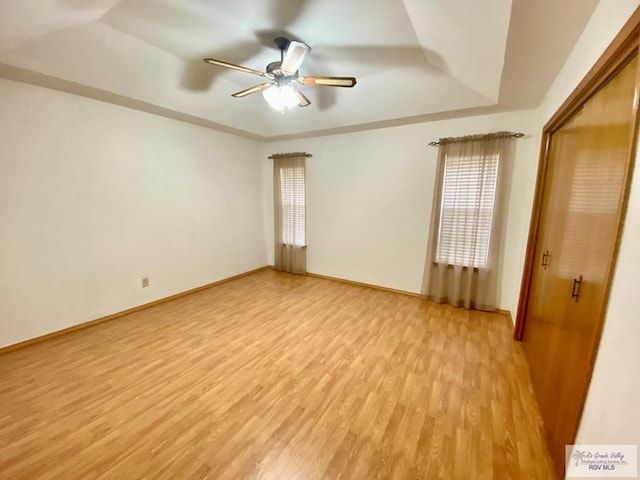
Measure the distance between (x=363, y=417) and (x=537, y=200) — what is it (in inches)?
93.0

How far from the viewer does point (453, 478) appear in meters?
1.28

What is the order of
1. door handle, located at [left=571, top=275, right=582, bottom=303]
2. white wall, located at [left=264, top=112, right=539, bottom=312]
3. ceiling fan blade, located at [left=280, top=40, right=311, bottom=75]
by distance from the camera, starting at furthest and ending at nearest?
white wall, located at [left=264, top=112, right=539, bottom=312] < ceiling fan blade, located at [left=280, top=40, right=311, bottom=75] < door handle, located at [left=571, top=275, right=582, bottom=303]

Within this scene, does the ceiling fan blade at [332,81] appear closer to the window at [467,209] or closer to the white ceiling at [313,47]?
the white ceiling at [313,47]

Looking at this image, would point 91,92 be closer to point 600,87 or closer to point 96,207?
point 96,207

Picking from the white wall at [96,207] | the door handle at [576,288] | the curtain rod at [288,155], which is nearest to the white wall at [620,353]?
the door handle at [576,288]

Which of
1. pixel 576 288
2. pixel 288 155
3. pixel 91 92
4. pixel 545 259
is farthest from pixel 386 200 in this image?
pixel 91 92

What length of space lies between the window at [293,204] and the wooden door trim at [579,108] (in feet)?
10.1

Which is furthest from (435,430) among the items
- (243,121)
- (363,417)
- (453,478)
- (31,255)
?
(243,121)

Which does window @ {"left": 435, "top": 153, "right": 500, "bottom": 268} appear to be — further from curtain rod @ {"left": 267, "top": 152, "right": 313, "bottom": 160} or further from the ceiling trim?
the ceiling trim

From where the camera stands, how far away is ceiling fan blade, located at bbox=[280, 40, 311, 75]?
167 centimetres

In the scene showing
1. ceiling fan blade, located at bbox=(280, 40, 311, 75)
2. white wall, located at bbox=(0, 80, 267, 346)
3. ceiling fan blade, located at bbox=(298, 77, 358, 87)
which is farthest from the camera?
white wall, located at bbox=(0, 80, 267, 346)
